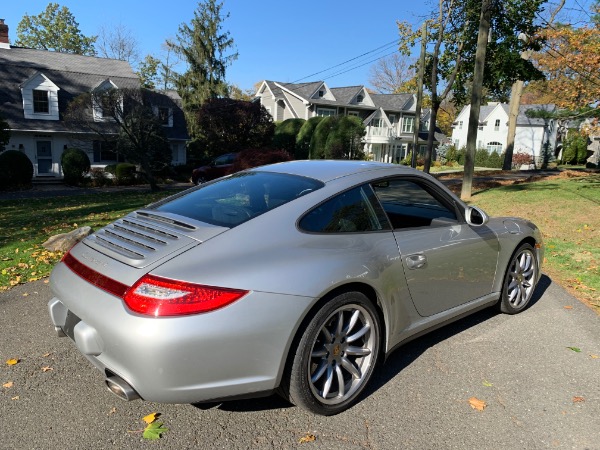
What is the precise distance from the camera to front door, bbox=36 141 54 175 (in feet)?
82.8

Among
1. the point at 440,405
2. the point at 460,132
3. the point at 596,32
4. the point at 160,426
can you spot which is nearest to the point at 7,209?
the point at 160,426

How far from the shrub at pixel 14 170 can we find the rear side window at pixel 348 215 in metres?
21.0

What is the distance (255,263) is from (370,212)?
3.48 feet

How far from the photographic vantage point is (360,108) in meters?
46.4

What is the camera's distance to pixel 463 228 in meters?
3.69

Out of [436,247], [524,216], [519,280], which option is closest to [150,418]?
[436,247]

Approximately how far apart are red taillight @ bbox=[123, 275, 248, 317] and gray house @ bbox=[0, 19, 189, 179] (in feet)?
75.3

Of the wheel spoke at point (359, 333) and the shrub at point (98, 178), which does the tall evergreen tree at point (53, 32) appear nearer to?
the shrub at point (98, 178)

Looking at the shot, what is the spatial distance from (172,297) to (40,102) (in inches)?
1109

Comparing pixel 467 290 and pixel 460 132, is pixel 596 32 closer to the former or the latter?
pixel 467 290

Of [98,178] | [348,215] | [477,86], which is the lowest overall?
[98,178]

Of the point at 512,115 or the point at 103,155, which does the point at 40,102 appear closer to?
the point at 103,155

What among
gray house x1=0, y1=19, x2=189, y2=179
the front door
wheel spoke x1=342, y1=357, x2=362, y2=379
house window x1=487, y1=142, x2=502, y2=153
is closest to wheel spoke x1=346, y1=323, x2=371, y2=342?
wheel spoke x1=342, y1=357, x2=362, y2=379

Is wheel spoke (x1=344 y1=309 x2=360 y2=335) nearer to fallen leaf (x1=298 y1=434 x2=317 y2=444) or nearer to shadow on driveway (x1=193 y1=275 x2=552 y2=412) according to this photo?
shadow on driveway (x1=193 y1=275 x2=552 y2=412)
